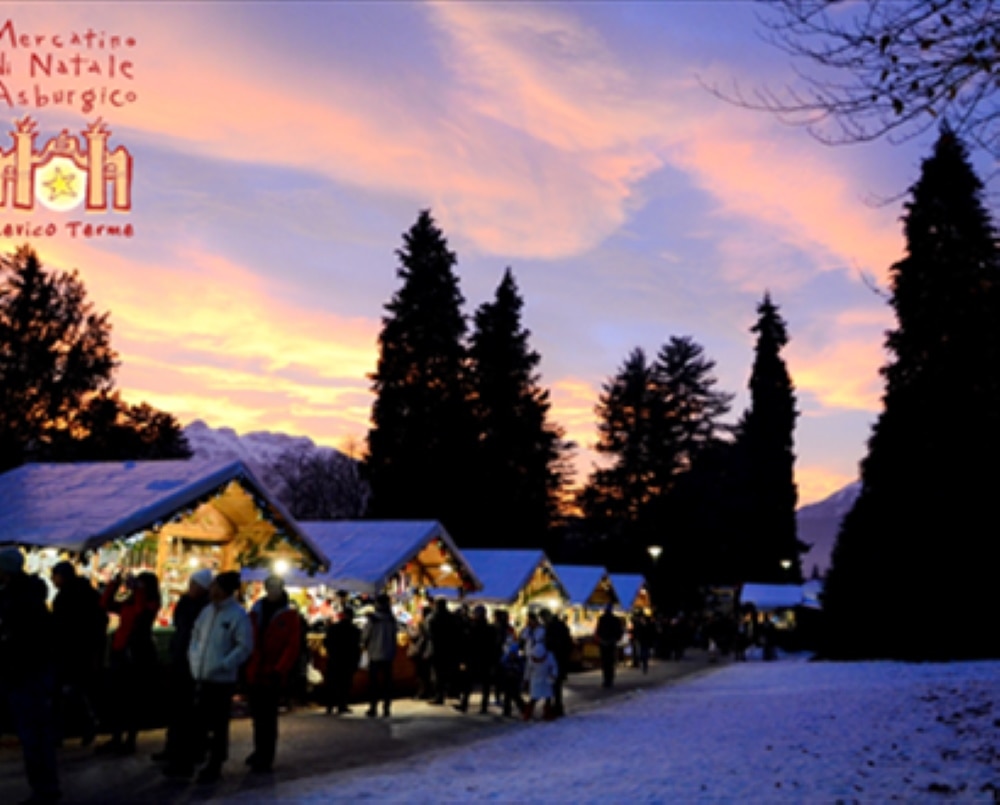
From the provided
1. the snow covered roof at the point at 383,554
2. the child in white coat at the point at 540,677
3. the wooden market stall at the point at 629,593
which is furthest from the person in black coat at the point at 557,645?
the wooden market stall at the point at 629,593

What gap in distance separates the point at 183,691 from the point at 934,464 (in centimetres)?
2457

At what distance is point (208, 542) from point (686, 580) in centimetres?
5466

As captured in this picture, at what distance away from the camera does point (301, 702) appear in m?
17.5

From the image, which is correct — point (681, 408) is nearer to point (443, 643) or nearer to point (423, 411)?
point (423, 411)

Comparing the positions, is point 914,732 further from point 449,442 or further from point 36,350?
point 36,350

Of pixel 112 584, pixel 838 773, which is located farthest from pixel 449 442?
pixel 838 773

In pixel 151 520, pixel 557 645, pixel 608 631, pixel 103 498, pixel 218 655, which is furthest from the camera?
pixel 608 631

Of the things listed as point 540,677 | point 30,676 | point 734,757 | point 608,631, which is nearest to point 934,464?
point 608,631

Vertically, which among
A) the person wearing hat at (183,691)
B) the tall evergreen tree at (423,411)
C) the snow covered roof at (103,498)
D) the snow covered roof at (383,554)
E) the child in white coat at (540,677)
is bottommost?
the child in white coat at (540,677)

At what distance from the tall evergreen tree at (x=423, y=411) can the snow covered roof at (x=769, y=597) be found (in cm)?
1469

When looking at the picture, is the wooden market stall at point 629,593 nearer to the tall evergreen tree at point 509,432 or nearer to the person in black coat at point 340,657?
the tall evergreen tree at point 509,432

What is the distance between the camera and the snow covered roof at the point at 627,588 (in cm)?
4575

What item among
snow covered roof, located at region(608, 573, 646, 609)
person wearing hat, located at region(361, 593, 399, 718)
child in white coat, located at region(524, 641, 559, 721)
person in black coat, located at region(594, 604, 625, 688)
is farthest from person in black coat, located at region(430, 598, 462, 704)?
snow covered roof, located at region(608, 573, 646, 609)

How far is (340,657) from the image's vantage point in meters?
17.3
